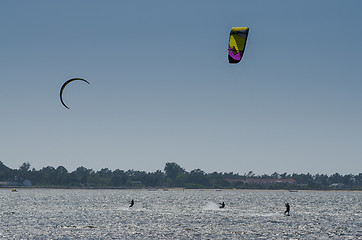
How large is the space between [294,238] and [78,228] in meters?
21.1

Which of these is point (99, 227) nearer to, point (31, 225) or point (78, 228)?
point (78, 228)

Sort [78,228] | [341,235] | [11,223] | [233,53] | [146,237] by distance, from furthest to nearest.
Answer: [11,223]
[78,228]
[341,235]
[146,237]
[233,53]

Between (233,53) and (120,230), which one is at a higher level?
(233,53)

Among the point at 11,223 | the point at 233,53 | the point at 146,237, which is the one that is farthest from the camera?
the point at 11,223

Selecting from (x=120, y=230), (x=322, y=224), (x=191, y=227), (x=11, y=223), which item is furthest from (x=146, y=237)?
(x=322, y=224)

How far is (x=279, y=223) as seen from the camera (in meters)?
59.0

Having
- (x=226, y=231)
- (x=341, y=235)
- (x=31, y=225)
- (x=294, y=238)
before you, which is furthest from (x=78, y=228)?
(x=341, y=235)

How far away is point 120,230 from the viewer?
49.9m

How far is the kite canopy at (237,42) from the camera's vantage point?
26312mm

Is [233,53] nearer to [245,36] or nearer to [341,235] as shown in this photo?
[245,36]

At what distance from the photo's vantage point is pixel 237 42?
1061 inches

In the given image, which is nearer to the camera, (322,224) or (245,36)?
(245,36)

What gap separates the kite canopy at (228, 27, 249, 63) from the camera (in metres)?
26.3

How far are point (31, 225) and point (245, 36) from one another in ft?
122
